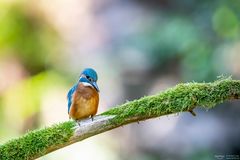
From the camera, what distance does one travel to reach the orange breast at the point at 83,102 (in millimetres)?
3785

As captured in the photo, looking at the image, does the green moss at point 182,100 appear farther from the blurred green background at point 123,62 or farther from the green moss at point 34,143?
the blurred green background at point 123,62

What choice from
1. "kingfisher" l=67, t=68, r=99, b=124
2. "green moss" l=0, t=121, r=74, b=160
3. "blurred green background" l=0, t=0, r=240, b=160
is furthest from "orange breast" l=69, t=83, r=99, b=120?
"blurred green background" l=0, t=0, r=240, b=160

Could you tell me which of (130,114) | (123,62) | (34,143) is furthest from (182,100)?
(123,62)

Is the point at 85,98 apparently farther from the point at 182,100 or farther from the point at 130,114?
the point at 182,100

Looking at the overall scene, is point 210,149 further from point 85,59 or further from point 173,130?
point 85,59

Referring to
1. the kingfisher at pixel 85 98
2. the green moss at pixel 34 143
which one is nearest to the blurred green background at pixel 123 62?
the kingfisher at pixel 85 98

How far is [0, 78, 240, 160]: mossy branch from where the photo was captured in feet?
11.1

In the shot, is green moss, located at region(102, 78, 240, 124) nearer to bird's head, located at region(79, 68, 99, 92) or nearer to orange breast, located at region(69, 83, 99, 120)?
orange breast, located at region(69, 83, 99, 120)

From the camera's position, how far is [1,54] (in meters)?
10.7

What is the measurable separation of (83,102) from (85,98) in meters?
0.03

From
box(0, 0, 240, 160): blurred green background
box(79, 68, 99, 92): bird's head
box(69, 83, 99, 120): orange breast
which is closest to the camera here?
box(69, 83, 99, 120): orange breast

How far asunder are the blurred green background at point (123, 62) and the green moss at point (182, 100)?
15.4ft

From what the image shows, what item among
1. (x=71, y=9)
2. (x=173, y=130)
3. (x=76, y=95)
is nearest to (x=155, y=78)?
(x=173, y=130)

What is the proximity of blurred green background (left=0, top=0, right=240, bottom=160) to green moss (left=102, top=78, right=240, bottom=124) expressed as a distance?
15.4 feet
